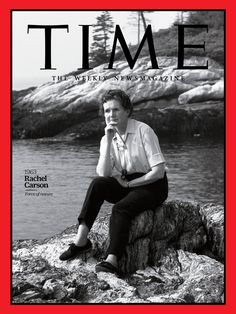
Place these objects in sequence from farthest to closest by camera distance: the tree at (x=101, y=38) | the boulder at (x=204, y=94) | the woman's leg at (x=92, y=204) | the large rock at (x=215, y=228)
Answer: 1. the boulder at (x=204, y=94)
2. the large rock at (x=215, y=228)
3. the tree at (x=101, y=38)
4. the woman's leg at (x=92, y=204)

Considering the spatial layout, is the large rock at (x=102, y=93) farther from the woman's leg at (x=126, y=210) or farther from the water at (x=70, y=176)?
the woman's leg at (x=126, y=210)

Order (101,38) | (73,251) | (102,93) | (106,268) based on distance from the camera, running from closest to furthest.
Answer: (106,268) → (73,251) → (101,38) → (102,93)

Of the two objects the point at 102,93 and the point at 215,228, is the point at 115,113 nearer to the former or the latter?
the point at 102,93

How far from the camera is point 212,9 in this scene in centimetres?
809

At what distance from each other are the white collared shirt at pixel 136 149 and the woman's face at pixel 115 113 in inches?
4.1

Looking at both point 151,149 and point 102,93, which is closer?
point 151,149

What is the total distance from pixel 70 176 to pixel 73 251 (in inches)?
40.1

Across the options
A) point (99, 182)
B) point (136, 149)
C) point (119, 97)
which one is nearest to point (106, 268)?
point (99, 182)

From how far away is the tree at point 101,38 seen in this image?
26.8ft

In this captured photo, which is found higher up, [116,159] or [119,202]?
[116,159]

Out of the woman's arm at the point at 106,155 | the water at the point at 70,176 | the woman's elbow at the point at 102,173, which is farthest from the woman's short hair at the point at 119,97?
the water at the point at 70,176

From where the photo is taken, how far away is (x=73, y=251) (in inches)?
312

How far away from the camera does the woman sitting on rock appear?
305 inches

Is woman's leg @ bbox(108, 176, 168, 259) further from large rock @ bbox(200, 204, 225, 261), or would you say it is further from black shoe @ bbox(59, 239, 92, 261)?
large rock @ bbox(200, 204, 225, 261)
